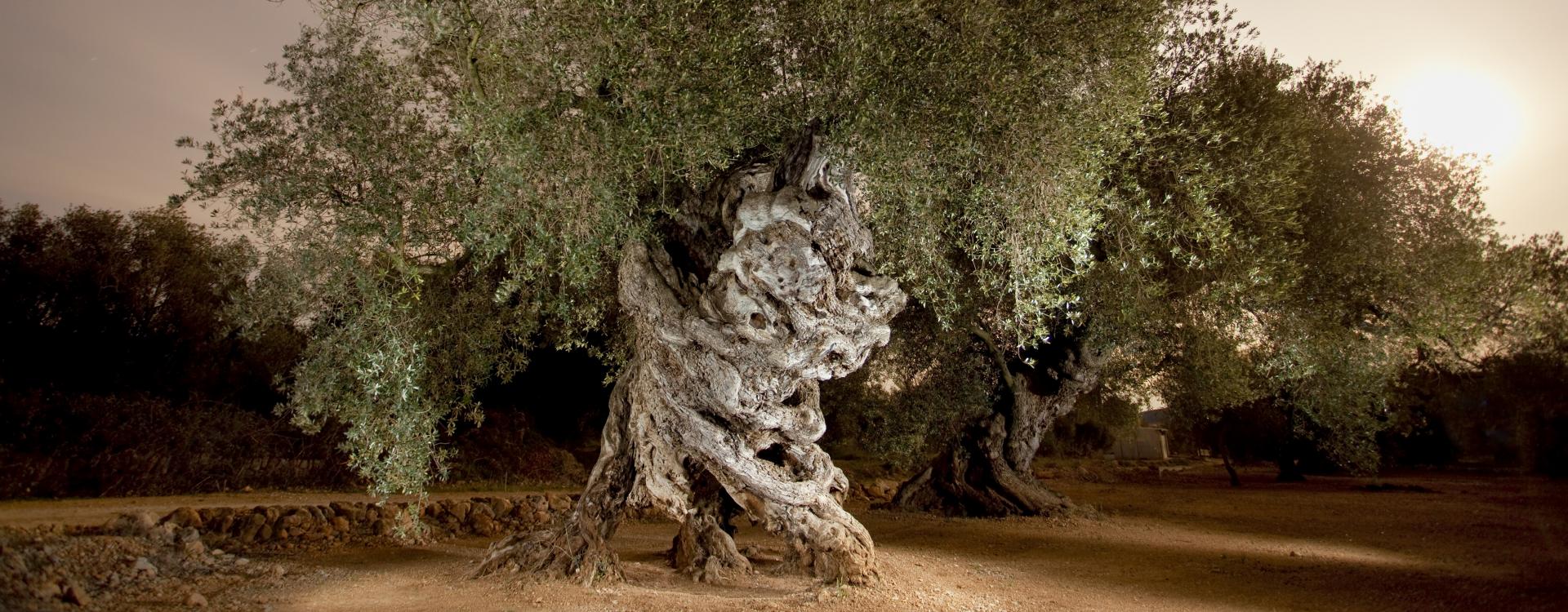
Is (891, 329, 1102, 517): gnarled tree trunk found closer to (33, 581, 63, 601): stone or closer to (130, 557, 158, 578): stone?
(130, 557, 158, 578): stone

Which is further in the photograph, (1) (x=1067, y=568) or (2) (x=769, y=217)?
(1) (x=1067, y=568)

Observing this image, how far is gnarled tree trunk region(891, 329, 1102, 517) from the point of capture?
47.5ft

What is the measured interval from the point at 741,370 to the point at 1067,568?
5.14m

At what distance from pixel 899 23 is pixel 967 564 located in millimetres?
6380

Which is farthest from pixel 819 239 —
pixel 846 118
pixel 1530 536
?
pixel 1530 536

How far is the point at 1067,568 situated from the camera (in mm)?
9609

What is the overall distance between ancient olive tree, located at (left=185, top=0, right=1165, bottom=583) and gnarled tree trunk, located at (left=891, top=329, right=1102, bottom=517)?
6825 mm

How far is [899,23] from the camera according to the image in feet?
22.2

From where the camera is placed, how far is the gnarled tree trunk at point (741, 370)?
7000 millimetres

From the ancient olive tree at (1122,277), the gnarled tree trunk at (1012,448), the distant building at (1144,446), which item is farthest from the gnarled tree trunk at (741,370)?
the distant building at (1144,446)

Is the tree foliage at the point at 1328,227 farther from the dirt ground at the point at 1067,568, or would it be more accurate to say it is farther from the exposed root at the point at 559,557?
the exposed root at the point at 559,557

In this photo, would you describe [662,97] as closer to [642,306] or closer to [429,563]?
[642,306]

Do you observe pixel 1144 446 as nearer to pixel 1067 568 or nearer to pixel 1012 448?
pixel 1012 448

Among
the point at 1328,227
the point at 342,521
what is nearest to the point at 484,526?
the point at 342,521
